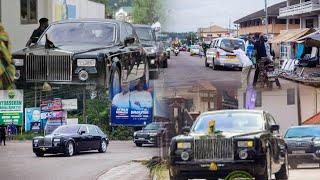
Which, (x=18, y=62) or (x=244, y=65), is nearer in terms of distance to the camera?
(x=18, y=62)

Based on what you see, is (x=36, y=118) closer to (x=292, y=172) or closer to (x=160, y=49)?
(x=160, y=49)

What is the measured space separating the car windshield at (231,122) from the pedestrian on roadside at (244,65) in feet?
0.50

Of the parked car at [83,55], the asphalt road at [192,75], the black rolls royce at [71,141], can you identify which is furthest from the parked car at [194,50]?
the black rolls royce at [71,141]

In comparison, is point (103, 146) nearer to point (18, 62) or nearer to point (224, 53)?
point (18, 62)

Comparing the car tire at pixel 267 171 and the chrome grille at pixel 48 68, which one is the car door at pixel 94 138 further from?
the car tire at pixel 267 171

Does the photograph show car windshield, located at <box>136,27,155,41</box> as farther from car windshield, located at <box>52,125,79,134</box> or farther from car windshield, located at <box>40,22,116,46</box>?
car windshield, located at <box>52,125,79,134</box>

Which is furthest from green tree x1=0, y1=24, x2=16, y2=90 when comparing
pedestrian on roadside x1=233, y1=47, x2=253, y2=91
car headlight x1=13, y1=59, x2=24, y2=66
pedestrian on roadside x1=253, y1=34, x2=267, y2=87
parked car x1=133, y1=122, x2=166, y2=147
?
pedestrian on roadside x1=253, y1=34, x2=267, y2=87

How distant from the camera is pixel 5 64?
8.87ft

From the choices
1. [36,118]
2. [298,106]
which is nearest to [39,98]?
[36,118]

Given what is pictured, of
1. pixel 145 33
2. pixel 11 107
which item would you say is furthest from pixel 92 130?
pixel 145 33

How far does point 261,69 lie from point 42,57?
41.2 inches

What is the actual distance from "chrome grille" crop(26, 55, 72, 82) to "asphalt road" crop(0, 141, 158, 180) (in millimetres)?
307

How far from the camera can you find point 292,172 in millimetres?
3176

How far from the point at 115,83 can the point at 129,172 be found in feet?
1.40
